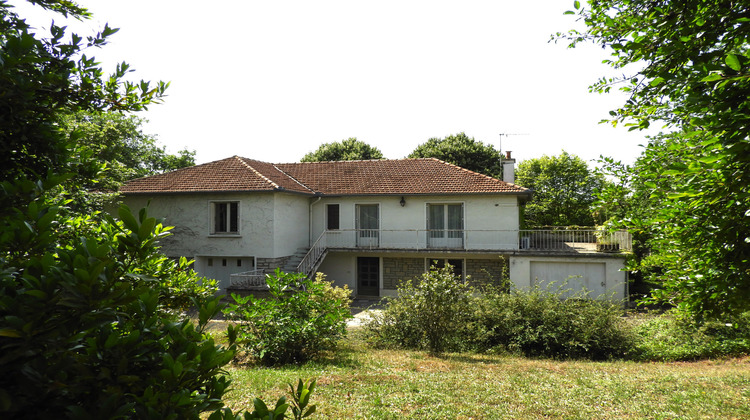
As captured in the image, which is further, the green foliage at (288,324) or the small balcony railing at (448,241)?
the small balcony railing at (448,241)

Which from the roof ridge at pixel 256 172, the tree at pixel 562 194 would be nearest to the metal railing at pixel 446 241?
the roof ridge at pixel 256 172

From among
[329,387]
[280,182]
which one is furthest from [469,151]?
[329,387]

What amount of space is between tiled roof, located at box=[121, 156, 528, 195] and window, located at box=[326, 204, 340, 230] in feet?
2.69

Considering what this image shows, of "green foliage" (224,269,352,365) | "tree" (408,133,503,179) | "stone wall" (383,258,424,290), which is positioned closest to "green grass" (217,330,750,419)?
"green foliage" (224,269,352,365)

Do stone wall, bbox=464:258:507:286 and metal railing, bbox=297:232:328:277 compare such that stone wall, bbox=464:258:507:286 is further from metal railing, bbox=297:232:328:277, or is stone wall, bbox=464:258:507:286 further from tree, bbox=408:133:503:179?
tree, bbox=408:133:503:179

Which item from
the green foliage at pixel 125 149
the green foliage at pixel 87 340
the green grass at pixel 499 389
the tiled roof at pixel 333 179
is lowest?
the green grass at pixel 499 389

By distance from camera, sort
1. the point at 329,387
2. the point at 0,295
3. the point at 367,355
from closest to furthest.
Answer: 1. the point at 0,295
2. the point at 329,387
3. the point at 367,355

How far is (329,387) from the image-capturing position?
6707 millimetres

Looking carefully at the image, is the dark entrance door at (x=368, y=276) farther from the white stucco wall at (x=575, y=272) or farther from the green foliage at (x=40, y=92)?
the green foliage at (x=40, y=92)

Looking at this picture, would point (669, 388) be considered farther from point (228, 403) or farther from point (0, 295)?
point (0, 295)

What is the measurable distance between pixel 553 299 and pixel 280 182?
523 inches

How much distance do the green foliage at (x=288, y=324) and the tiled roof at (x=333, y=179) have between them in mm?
9552

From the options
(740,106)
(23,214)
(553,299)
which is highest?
(740,106)

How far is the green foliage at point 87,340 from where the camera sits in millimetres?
1528
